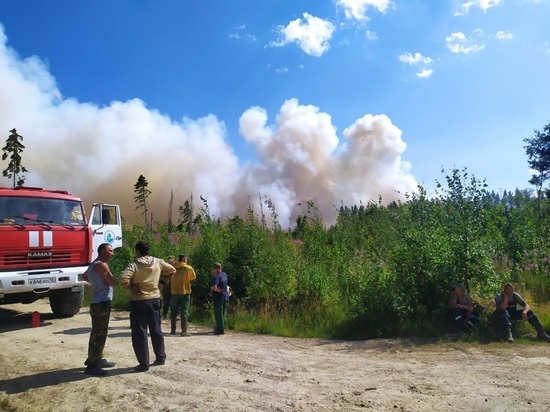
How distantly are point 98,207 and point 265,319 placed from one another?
18.3ft

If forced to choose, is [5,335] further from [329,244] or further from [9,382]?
[329,244]

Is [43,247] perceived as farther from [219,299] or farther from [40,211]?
[219,299]

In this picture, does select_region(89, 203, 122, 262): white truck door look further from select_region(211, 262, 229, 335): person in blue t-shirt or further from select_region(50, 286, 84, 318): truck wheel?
select_region(211, 262, 229, 335): person in blue t-shirt

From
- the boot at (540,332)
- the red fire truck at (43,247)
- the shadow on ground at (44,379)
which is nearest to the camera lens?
the shadow on ground at (44,379)

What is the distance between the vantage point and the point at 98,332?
20.6ft

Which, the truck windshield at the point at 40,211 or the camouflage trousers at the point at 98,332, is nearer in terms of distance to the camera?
the camouflage trousers at the point at 98,332

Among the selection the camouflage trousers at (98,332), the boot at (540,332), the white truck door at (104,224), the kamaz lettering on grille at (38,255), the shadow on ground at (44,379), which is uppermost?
the white truck door at (104,224)

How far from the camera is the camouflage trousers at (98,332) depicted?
618 cm

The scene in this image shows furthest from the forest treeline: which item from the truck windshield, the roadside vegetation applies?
the truck windshield

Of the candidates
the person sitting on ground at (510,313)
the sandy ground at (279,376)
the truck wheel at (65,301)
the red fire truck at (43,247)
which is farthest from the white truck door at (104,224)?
the person sitting on ground at (510,313)

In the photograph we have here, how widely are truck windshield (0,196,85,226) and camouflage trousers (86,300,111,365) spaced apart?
4230mm

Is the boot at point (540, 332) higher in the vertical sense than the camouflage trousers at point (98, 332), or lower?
lower

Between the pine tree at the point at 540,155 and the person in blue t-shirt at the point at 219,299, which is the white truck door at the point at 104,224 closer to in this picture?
the person in blue t-shirt at the point at 219,299

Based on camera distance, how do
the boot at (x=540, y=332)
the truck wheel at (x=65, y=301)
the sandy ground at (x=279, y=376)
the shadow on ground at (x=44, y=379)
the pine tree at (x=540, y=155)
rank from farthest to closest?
1. the pine tree at (x=540, y=155)
2. the truck wheel at (x=65, y=301)
3. the boot at (x=540, y=332)
4. the shadow on ground at (x=44, y=379)
5. the sandy ground at (x=279, y=376)
